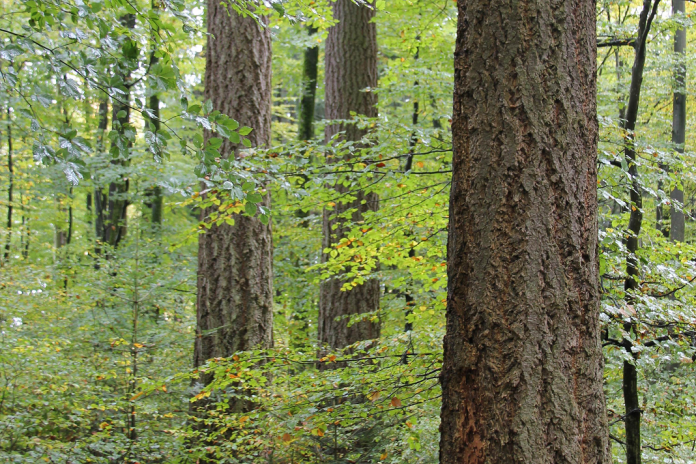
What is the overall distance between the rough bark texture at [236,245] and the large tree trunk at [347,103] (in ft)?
4.49

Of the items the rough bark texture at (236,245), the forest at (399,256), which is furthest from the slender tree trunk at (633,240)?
the rough bark texture at (236,245)

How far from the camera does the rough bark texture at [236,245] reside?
528 cm

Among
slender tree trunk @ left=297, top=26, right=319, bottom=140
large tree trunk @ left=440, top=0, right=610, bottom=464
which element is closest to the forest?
large tree trunk @ left=440, top=0, right=610, bottom=464

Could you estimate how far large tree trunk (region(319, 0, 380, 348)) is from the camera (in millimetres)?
6691

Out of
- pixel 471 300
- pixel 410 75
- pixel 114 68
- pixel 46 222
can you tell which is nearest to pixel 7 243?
pixel 46 222

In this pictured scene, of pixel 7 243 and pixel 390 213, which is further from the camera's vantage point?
pixel 7 243

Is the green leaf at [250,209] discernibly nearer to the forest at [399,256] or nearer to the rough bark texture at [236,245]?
the forest at [399,256]

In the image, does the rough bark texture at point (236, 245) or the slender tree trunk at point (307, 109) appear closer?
the rough bark texture at point (236, 245)

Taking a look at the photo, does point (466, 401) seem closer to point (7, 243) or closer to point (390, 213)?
point (390, 213)

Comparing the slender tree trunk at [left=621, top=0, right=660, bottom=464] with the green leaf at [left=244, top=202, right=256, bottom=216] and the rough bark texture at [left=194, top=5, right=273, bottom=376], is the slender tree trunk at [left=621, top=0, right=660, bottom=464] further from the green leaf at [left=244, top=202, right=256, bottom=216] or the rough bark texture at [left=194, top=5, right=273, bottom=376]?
the rough bark texture at [left=194, top=5, right=273, bottom=376]

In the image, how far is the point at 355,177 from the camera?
4.29 m

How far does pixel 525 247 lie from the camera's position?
1.89m

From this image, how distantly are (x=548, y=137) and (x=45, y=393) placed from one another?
6221 millimetres

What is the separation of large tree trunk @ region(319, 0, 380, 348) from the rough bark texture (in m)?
1.37
